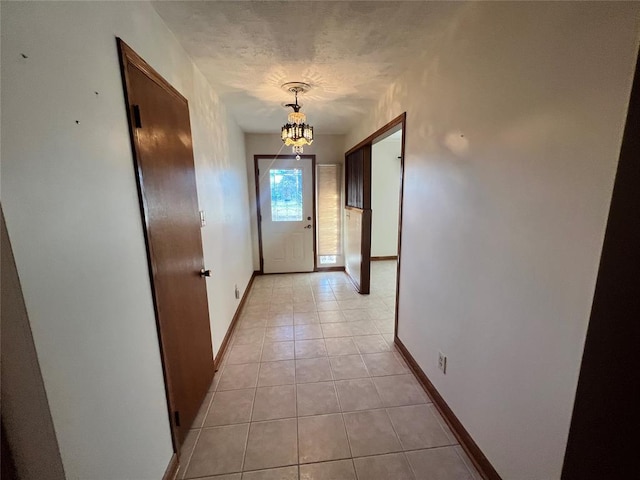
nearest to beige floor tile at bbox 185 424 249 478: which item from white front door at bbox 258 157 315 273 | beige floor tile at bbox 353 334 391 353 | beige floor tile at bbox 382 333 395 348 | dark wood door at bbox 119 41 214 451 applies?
dark wood door at bbox 119 41 214 451

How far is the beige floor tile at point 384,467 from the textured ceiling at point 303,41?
2319mm

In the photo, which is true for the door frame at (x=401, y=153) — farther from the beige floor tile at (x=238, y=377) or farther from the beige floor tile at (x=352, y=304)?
the beige floor tile at (x=238, y=377)

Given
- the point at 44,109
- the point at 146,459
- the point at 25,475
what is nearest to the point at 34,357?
the point at 25,475

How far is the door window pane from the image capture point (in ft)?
14.2

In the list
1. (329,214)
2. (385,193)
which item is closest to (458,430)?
(329,214)

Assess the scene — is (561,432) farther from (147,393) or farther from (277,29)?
(277,29)

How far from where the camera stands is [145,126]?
119 cm

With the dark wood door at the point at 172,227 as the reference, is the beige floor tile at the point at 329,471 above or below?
below

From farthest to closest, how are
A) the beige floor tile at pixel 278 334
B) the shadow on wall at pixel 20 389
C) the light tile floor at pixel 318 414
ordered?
the beige floor tile at pixel 278 334
the light tile floor at pixel 318 414
the shadow on wall at pixel 20 389

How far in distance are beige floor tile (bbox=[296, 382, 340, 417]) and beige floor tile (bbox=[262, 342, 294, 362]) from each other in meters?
0.40

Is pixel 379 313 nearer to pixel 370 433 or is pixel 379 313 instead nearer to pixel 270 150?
pixel 370 433

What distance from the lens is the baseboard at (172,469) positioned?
128 centimetres

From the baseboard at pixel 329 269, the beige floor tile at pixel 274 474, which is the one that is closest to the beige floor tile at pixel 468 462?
the beige floor tile at pixel 274 474

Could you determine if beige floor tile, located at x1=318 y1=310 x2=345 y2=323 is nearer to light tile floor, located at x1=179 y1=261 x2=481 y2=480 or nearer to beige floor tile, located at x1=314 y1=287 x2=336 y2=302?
light tile floor, located at x1=179 y1=261 x2=481 y2=480
